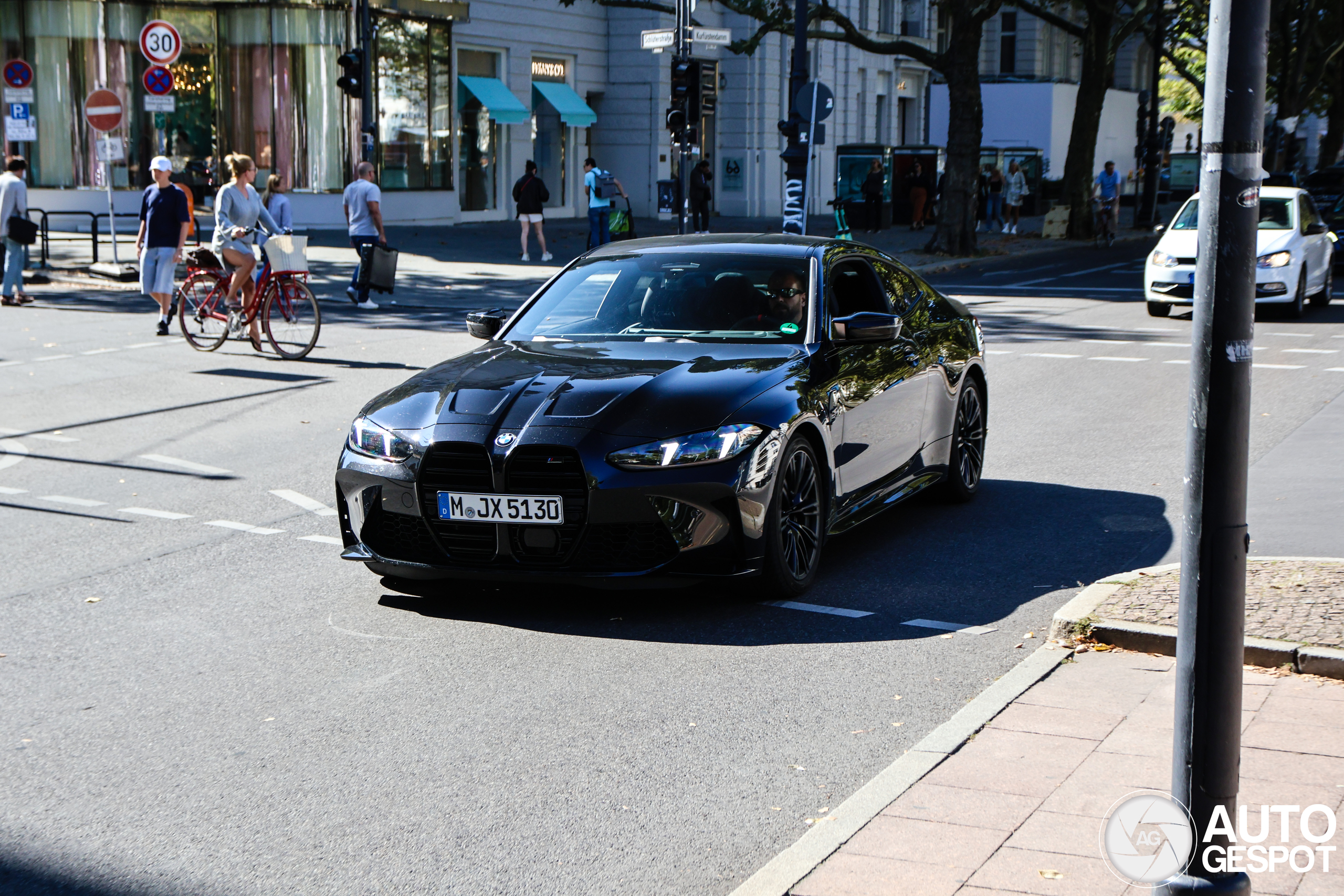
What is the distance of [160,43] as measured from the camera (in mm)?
24109

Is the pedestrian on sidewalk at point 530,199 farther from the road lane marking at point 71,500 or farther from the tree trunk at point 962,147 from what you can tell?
the road lane marking at point 71,500

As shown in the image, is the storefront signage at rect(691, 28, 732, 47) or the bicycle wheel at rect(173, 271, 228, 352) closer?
the bicycle wheel at rect(173, 271, 228, 352)

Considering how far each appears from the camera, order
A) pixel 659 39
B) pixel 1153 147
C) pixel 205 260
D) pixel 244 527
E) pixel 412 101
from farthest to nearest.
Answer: pixel 1153 147 → pixel 412 101 → pixel 659 39 → pixel 205 260 → pixel 244 527

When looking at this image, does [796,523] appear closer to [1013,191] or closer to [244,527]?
[244,527]

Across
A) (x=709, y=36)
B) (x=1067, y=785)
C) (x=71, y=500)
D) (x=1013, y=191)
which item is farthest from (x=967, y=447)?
(x=1013, y=191)

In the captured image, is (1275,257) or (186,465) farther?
(1275,257)

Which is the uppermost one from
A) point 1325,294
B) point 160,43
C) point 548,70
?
point 548,70

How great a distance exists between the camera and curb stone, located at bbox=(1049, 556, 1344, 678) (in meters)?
5.23

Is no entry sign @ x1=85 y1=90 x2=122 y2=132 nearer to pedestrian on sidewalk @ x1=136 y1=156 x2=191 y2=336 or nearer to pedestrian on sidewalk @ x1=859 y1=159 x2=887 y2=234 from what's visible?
pedestrian on sidewalk @ x1=136 y1=156 x2=191 y2=336

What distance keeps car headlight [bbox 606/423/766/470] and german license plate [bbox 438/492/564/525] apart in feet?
0.96

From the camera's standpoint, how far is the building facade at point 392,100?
3406cm

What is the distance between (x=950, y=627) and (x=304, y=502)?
13.1 feet

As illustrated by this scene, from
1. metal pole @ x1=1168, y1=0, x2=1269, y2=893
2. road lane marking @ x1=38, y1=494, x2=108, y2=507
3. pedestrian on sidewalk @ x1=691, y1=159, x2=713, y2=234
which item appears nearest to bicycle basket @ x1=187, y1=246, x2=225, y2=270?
road lane marking @ x1=38, y1=494, x2=108, y2=507

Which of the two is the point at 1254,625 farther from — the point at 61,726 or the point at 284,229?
the point at 284,229
